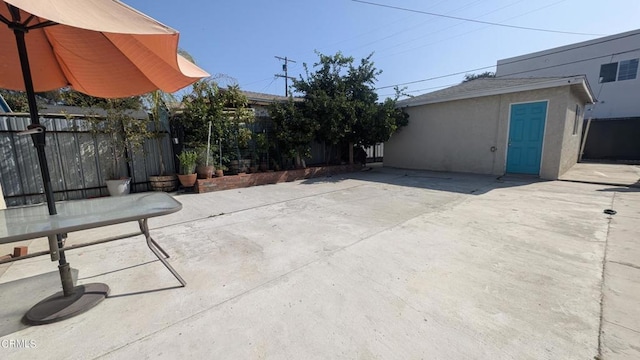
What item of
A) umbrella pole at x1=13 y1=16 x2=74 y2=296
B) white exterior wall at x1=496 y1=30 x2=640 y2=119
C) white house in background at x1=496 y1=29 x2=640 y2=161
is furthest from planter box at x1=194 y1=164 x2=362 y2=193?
white exterior wall at x1=496 y1=30 x2=640 y2=119

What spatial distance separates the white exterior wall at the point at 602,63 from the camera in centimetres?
1497

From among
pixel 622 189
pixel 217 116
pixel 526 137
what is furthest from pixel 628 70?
pixel 217 116

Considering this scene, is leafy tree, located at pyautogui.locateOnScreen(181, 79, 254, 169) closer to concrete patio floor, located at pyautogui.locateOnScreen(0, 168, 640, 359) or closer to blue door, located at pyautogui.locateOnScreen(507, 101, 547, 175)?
concrete patio floor, located at pyautogui.locateOnScreen(0, 168, 640, 359)

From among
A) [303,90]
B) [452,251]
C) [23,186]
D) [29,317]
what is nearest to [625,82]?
[303,90]

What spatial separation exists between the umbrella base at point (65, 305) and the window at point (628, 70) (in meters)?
25.0

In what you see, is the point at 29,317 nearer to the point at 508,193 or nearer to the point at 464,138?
the point at 508,193

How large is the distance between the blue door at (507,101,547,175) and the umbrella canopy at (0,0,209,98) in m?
9.28

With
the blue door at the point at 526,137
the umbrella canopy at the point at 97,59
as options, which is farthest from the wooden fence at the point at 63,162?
the blue door at the point at 526,137

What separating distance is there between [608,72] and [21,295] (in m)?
25.9

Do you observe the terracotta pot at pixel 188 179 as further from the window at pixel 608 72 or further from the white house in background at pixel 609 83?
the window at pixel 608 72

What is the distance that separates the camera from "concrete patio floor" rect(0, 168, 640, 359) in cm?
166

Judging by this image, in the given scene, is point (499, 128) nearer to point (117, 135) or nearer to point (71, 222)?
point (71, 222)

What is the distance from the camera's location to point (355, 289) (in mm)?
2264

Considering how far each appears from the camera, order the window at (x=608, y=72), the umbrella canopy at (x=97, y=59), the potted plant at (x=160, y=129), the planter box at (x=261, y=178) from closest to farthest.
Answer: the umbrella canopy at (x=97, y=59)
the potted plant at (x=160, y=129)
the planter box at (x=261, y=178)
the window at (x=608, y=72)
